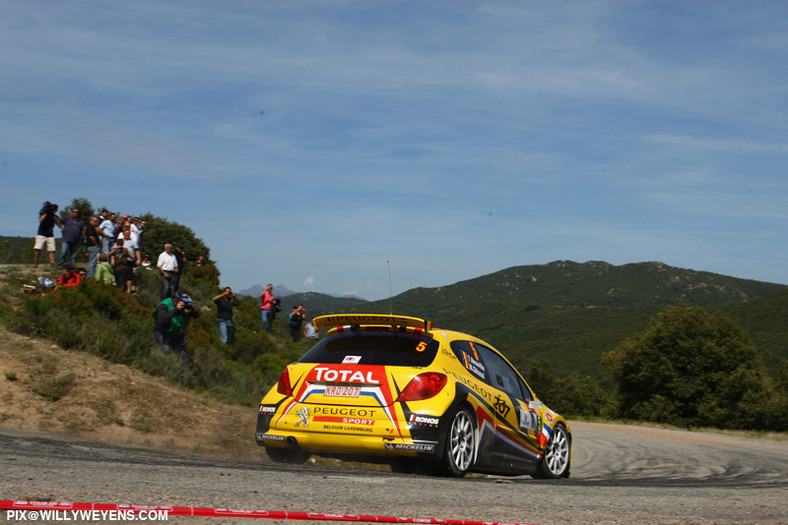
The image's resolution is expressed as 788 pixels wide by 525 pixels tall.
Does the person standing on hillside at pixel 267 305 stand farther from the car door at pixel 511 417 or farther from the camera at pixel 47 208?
the car door at pixel 511 417

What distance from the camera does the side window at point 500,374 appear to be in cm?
884

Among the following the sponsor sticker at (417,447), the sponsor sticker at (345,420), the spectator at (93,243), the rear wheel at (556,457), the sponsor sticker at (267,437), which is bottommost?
the rear wheel at (556,457)

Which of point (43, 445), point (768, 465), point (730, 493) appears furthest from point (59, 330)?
point (768, 465)

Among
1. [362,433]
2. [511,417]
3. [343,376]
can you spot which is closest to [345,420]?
[362,433]

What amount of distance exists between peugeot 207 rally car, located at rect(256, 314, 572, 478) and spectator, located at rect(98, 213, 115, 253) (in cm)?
1493

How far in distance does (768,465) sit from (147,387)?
377 inches

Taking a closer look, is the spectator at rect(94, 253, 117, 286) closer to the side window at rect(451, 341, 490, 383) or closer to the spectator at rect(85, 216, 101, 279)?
the spectator at rect(85, 216, 101, 279)

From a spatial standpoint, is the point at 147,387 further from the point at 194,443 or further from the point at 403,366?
the point at 403,366

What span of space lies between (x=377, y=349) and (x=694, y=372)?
5775 centimetres

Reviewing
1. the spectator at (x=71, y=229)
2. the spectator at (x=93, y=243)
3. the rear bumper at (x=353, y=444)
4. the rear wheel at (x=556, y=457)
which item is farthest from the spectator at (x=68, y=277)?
the rear wheel at (x=556, y=457)

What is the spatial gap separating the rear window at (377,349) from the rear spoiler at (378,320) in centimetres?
10

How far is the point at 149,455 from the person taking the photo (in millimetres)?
7906

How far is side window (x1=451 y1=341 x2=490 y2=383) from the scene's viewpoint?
27.0ft

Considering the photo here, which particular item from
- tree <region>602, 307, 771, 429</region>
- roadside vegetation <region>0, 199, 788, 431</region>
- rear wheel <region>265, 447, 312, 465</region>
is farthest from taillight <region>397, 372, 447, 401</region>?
tree <region>602, 307, 771, 429</region>
